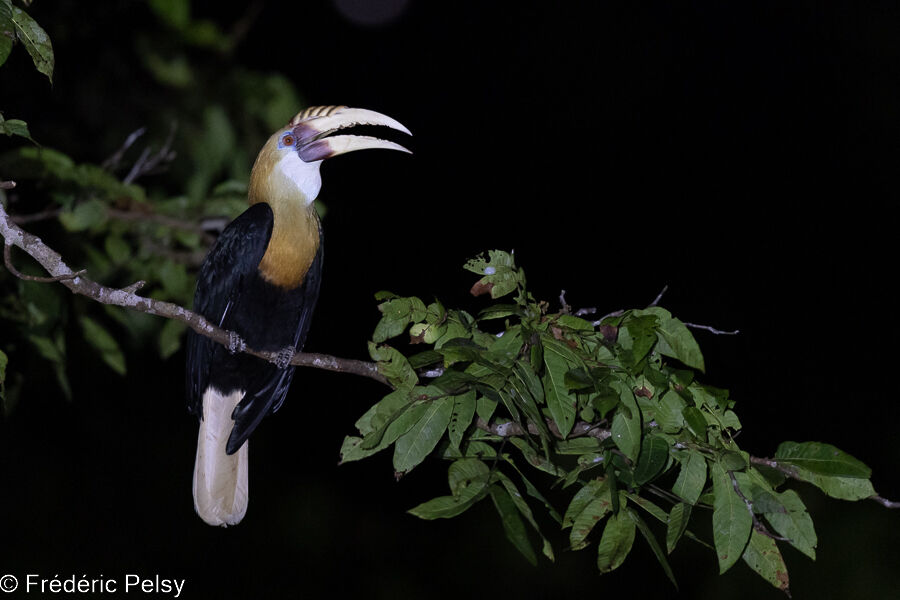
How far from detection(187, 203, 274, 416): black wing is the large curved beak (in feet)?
0.84

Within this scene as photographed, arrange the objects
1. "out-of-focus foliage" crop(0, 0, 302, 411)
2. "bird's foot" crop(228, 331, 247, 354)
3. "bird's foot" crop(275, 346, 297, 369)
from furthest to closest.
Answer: "out-of-focus foliage" crop(0, 0, 302, 411) < "bird's foot" crop(275, 346, 297, 369) < "bird's foot" crop(228, 331, 247, 354)

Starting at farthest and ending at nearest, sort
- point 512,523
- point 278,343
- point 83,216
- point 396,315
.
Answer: point 83,216
point 278,343
point 396,315
point 512,523

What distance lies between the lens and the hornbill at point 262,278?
3.12 metres

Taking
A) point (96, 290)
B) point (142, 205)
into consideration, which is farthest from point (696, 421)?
point (142, 205)

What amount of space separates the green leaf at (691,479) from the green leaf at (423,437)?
504 mm

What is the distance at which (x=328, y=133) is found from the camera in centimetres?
319

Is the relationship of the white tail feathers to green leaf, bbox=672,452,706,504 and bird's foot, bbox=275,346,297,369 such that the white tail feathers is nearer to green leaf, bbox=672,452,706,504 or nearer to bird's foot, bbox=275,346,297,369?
bird's foot, bbox=275,346,297,369

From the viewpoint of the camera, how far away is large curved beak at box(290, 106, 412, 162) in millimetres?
3068

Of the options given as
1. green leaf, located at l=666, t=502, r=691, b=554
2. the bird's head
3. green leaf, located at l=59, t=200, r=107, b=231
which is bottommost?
green leaf, located at l=666, t=502, r=691, b=554

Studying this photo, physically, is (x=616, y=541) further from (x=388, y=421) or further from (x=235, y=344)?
(x=235, y=344)

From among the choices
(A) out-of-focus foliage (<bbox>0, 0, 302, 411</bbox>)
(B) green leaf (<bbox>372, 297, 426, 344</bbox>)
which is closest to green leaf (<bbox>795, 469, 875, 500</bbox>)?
(B) green leaf (<bbox>372, 297, 426, 344</bbox>)

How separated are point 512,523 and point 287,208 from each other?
5.61 ft

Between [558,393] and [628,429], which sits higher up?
[558,393]

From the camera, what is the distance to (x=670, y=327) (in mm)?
1999
